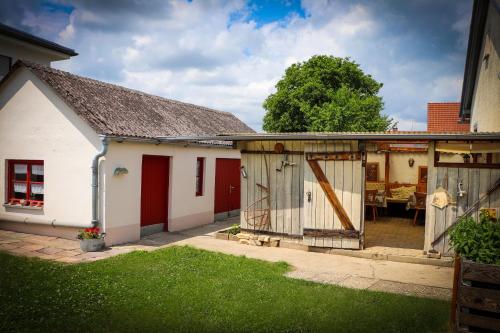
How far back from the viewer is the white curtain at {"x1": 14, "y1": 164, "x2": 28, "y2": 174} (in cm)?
1150

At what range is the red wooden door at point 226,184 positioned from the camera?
14.8m

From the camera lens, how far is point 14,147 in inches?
454

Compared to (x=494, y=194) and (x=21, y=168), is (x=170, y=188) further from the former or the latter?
(x=494, y=194)

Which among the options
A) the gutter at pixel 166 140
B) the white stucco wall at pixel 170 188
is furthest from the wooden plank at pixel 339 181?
the white stucco wall at pixel 170 188

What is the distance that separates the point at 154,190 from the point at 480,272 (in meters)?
9.00

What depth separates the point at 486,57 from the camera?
11586 millimetres

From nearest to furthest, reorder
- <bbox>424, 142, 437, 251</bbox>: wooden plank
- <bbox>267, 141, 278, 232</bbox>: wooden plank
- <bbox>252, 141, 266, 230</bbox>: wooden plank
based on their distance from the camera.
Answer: <bbox>424, 142, 437, 251</bbox>: wooden plank
<bbox>267, 141, 278, 232</bbox>: wooden plank
<bbox>252, 141, 266, 230</bbox>: wooden plank

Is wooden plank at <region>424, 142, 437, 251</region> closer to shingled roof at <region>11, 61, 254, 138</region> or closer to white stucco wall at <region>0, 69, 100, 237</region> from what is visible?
shingled roof at <region>11, 61, 254, 138</region>

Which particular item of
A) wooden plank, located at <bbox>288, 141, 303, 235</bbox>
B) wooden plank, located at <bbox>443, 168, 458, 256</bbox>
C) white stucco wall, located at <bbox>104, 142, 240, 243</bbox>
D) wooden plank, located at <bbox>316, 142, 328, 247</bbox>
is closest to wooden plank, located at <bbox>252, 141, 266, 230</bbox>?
wooden plank, located at <bbox>288, 141, 303, 235</bbox>

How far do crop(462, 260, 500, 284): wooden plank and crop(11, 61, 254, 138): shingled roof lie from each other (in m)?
8.19

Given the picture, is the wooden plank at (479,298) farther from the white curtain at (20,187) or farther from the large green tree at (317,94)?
the large green tree at (317,94)

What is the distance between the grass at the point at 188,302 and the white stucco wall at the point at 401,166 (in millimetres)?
10821

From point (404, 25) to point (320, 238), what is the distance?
24.9 ft

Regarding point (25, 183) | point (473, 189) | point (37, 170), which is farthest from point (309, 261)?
point (25, 183)
